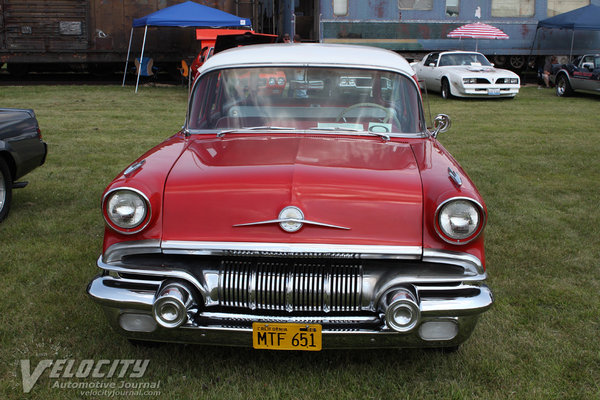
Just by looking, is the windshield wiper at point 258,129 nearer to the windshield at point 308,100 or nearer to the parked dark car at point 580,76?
the windshield at point 308,100

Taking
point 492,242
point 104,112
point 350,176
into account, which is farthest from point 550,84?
point 350,176

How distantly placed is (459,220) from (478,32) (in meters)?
16.2

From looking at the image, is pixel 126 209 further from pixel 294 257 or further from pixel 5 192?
pixel 5 192

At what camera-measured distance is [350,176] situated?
119 inches

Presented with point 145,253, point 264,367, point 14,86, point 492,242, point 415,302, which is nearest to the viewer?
point 415,302

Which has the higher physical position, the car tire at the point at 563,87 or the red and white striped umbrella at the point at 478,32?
the red and white striped umbrella at the point at 478,32

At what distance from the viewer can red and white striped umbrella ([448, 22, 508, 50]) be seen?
17.7m

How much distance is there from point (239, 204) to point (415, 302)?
3.09ft

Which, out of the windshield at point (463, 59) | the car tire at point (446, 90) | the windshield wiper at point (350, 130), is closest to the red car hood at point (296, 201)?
the windshield wiper at point (350, 130)

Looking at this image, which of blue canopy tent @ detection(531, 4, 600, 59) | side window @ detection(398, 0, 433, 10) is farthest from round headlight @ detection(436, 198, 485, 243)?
blue canopy tent @ detection(531, 4, 600, 59)

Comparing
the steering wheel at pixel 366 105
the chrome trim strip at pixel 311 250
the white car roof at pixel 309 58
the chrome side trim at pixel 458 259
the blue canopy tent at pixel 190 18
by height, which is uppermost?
the blue canopy tent at pixel 190 18

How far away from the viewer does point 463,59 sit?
654 inches

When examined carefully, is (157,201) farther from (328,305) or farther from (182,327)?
(328,305)

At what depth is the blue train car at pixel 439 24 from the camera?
18203 millimetres
